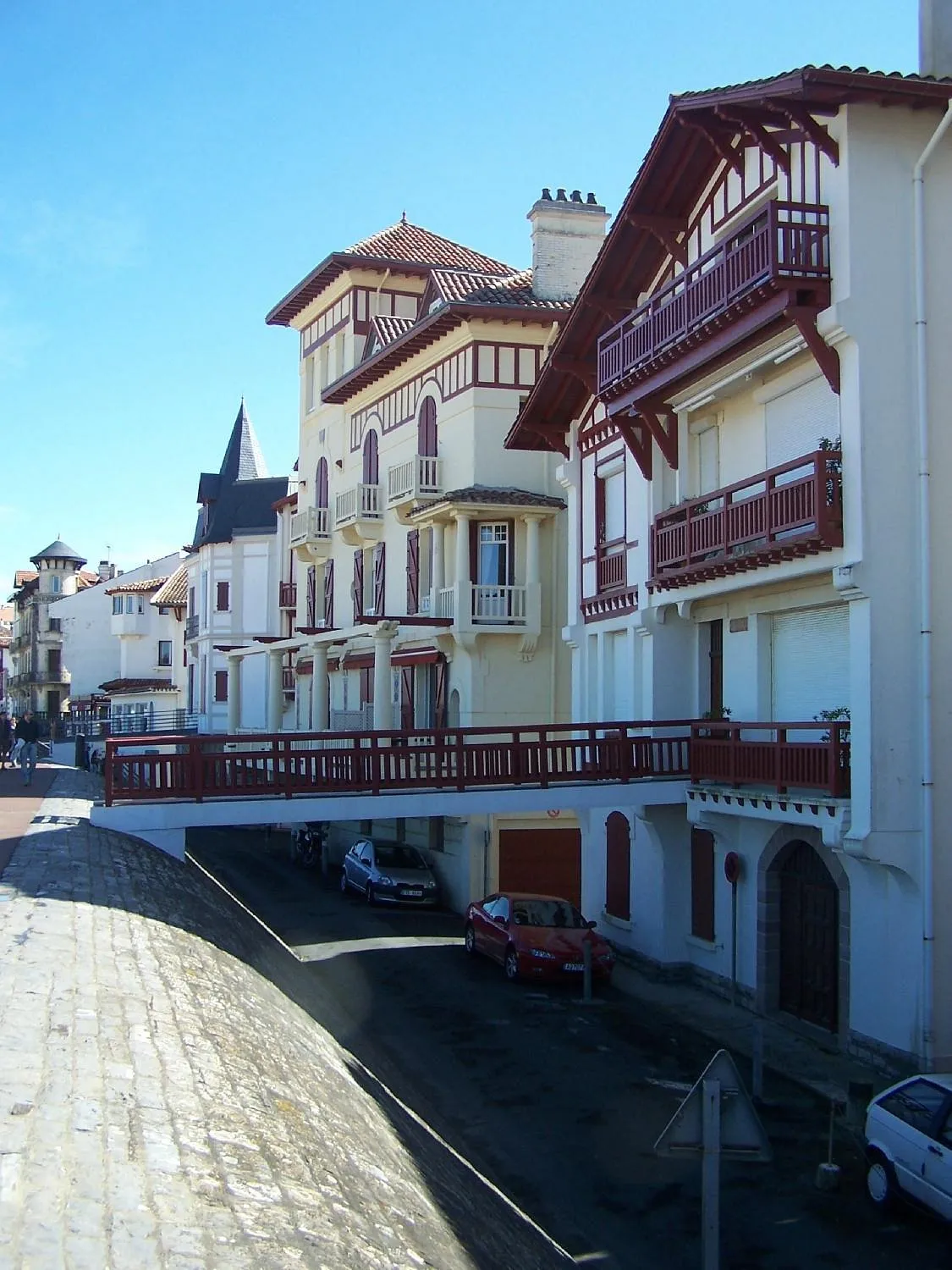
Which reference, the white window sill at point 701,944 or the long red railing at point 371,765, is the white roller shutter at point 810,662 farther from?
the white window sill at point 701,944

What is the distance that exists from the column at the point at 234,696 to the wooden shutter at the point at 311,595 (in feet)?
8.64

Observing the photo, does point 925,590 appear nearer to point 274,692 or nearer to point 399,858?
point 399,858

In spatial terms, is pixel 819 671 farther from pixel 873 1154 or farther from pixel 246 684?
pixel 246 684

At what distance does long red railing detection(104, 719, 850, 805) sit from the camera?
16094mm

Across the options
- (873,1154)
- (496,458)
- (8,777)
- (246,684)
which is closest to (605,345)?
(496,458)

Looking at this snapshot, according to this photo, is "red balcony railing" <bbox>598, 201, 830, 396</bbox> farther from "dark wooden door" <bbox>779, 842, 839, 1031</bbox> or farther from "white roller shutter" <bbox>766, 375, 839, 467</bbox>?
"dark wooden door" <bbox>779, 842, 839, 1031</bbox>

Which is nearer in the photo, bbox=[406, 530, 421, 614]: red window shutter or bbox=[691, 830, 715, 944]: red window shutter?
bbox=[691, 830, 715, 944]: red window shutter

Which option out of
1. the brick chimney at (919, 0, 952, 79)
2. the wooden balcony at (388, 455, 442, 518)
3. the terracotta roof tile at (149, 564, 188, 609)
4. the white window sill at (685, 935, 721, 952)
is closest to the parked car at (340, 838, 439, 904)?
the wooden balcony at (388, 455, 442, 518)

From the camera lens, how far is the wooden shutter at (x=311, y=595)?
41406 mm

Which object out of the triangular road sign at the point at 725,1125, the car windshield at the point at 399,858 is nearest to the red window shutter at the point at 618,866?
the car windshield at the point at 399,858

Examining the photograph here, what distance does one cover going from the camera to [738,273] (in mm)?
16016

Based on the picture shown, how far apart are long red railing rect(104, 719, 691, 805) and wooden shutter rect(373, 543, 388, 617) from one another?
1525cm

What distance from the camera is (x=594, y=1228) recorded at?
425 inches

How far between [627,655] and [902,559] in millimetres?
7836
